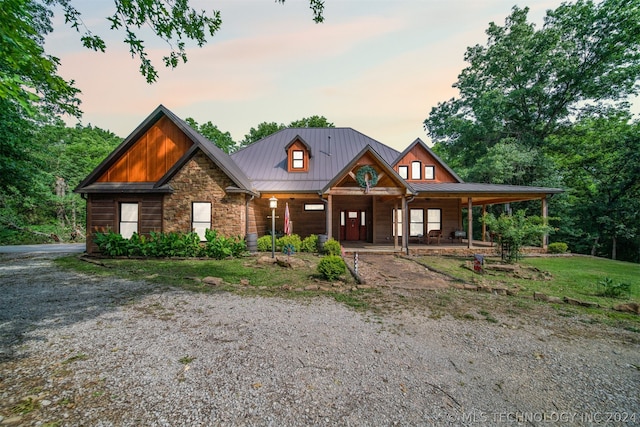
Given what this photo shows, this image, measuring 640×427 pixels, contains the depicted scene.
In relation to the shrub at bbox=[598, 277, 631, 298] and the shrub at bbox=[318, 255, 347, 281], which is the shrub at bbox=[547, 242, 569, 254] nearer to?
the shrub at bbox=[598, 277, 631, 298]

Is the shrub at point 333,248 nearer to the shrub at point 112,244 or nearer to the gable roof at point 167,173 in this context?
the gable roof at point 167,173

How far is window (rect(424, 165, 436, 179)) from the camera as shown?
56.7 ft

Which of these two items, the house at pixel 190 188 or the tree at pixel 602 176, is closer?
the house at pixel 190 188

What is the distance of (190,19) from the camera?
6.53 metres

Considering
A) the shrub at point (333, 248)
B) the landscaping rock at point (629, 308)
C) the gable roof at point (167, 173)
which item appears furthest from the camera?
the gable roof at point (167, 173)

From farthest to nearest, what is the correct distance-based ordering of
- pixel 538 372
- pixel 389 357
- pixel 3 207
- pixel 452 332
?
pixel 3 207 → pixel 452 332 → pixel 389 357 → pixel 538 372

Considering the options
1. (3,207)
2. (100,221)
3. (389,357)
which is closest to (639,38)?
(389,357)

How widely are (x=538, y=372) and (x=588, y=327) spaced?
2540 millimetres

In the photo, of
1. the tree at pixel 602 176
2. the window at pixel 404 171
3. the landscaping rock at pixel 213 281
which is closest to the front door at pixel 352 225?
the window at pixel 404 171

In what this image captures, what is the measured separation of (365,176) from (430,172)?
6.47 m

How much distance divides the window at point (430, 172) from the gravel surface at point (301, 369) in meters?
13.4

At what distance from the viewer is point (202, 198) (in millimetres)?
13141

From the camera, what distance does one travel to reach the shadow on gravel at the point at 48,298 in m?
4.50

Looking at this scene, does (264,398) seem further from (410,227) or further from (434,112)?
(434,112)
